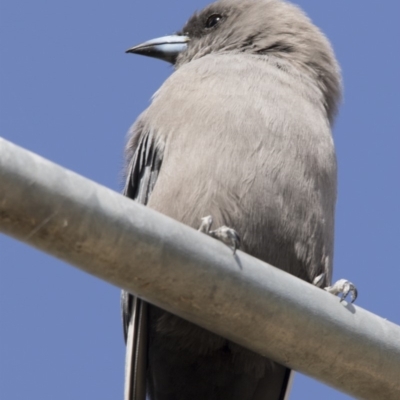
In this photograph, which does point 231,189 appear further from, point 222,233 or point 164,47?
point 164,47

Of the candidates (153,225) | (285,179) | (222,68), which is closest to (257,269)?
(153,225)

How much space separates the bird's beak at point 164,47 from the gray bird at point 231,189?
1.16 meters

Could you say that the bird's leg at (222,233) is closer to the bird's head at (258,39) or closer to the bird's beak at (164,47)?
the bird's head at (258,39)

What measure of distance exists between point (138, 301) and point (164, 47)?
2.51 metres

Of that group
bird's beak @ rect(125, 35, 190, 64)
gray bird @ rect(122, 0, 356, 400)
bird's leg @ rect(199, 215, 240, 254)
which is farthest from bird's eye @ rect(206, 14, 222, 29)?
bird's leg @ rect(199, 215, 240, 254)

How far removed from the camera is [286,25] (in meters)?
6.27

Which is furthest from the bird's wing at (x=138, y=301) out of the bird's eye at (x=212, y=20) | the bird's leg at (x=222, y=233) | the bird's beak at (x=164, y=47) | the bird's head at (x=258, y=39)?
the bird's eye at (x=212, y=20)

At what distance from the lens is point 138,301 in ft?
15.5

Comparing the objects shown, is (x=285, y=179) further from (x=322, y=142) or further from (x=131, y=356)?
(x=131, y=356)

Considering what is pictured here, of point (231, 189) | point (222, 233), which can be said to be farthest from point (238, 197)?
point (222, 233)

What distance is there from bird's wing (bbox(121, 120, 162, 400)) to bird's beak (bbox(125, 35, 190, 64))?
1.06 m

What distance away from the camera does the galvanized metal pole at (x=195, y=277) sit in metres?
2.59

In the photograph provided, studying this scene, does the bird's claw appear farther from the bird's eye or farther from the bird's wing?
the bird's eye

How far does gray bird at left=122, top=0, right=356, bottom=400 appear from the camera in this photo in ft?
15.6
